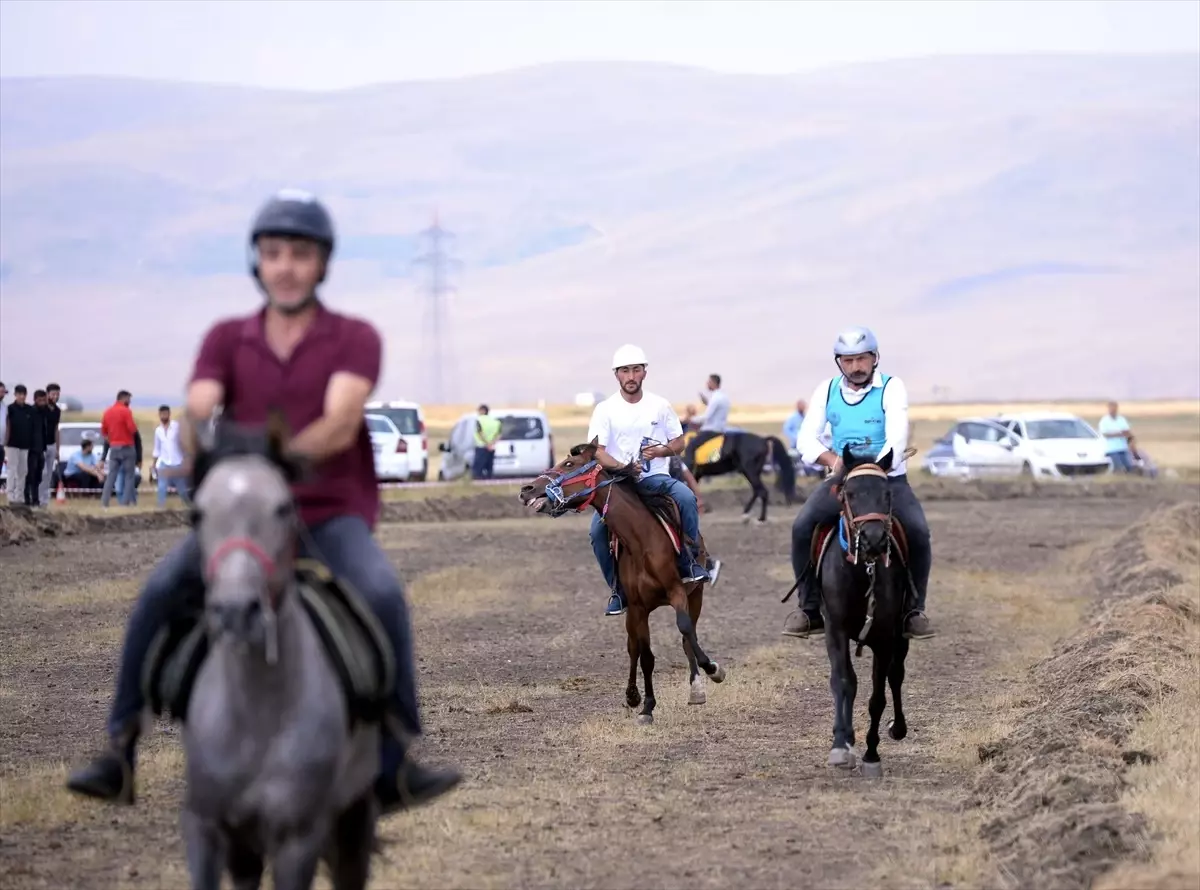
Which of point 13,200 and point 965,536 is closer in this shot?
point 965,536

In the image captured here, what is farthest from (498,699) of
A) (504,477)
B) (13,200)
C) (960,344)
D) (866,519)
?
(13,200)

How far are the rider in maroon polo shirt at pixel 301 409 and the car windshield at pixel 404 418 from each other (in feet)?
128

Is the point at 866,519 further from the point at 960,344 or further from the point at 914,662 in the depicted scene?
the point at 960,344

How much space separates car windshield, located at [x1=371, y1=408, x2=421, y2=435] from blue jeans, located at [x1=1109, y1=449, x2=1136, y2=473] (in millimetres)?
16893

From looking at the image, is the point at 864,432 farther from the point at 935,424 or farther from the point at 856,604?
the point at 935,424

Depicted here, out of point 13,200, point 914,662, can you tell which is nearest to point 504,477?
point 914,662

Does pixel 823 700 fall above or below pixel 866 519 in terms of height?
below

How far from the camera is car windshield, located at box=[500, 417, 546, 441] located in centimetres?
4509

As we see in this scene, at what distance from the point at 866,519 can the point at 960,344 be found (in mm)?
175825

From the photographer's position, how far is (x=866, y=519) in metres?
10.9

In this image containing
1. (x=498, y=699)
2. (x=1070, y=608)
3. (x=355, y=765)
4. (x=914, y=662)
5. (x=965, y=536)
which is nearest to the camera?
(x=355, y=765)

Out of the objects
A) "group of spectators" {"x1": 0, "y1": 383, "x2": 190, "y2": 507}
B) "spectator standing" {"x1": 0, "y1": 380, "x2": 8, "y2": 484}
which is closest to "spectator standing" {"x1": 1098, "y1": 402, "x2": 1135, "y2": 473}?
"group of spectators" {"x1": 0, "y1": 383, "x2": 190, "y2": 507}

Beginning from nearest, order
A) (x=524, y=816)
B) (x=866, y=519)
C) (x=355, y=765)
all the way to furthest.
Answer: (x=355, y=765) → (x=524, y=816) → (x=866, y=519)

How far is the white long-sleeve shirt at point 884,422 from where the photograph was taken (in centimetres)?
1147
